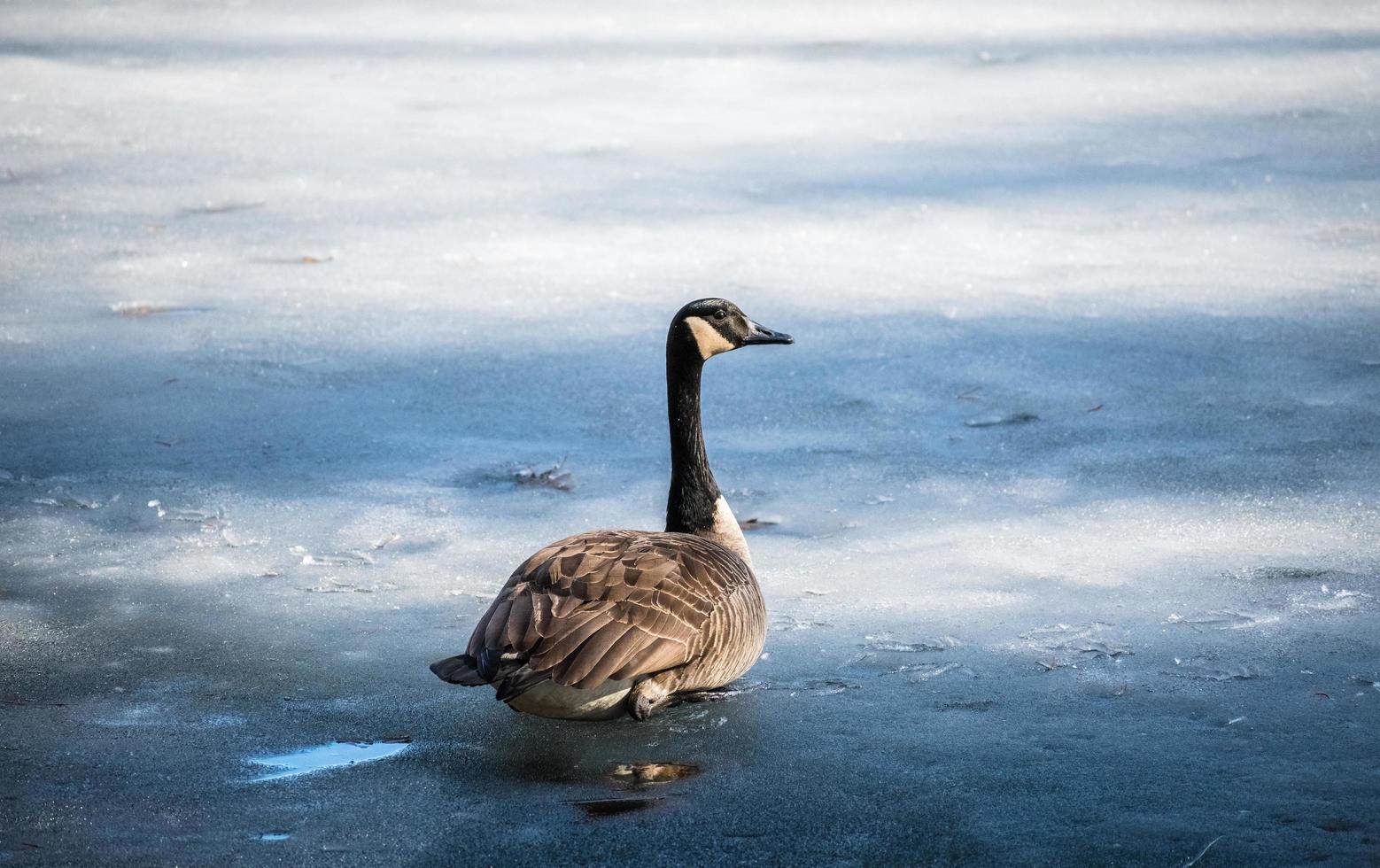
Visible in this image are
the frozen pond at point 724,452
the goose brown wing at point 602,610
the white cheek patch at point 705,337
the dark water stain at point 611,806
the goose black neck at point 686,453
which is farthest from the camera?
the white cheek patch at point 705,337

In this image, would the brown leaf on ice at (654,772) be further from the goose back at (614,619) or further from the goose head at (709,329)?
the goose head at (709,329)

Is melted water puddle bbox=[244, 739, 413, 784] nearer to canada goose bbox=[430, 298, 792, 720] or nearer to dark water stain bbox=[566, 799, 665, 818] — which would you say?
canada goose bbox=[430, 298, 792, 720]

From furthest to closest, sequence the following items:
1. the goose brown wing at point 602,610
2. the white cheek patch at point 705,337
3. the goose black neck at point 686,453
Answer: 1. the white cheek patch at point 705,337
2. the goose black neck at point 686,453
3. the goose brown wing at point 602,610

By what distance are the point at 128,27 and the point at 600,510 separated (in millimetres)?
11715

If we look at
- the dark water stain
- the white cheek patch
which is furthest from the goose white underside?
the white cheek patch

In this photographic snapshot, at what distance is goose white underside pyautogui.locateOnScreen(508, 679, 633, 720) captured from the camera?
11.4 feet

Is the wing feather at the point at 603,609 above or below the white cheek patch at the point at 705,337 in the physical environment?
below

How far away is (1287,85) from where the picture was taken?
39.5 ft

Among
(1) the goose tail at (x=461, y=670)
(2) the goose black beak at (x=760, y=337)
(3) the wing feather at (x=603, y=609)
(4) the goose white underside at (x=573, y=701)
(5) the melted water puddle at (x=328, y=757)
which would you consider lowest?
(5) the melted water puddle at (x=328, y=757)

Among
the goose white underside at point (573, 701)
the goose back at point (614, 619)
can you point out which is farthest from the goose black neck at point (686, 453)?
the goose white underside at point (573, 701)

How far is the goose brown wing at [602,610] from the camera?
11.2ft

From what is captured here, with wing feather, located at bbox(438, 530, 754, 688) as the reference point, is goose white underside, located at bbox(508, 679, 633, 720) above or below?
below

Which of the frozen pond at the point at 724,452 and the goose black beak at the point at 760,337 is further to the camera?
the goose black beak at the point at 760,337

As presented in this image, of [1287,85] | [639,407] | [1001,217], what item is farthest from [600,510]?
[1287,85]
